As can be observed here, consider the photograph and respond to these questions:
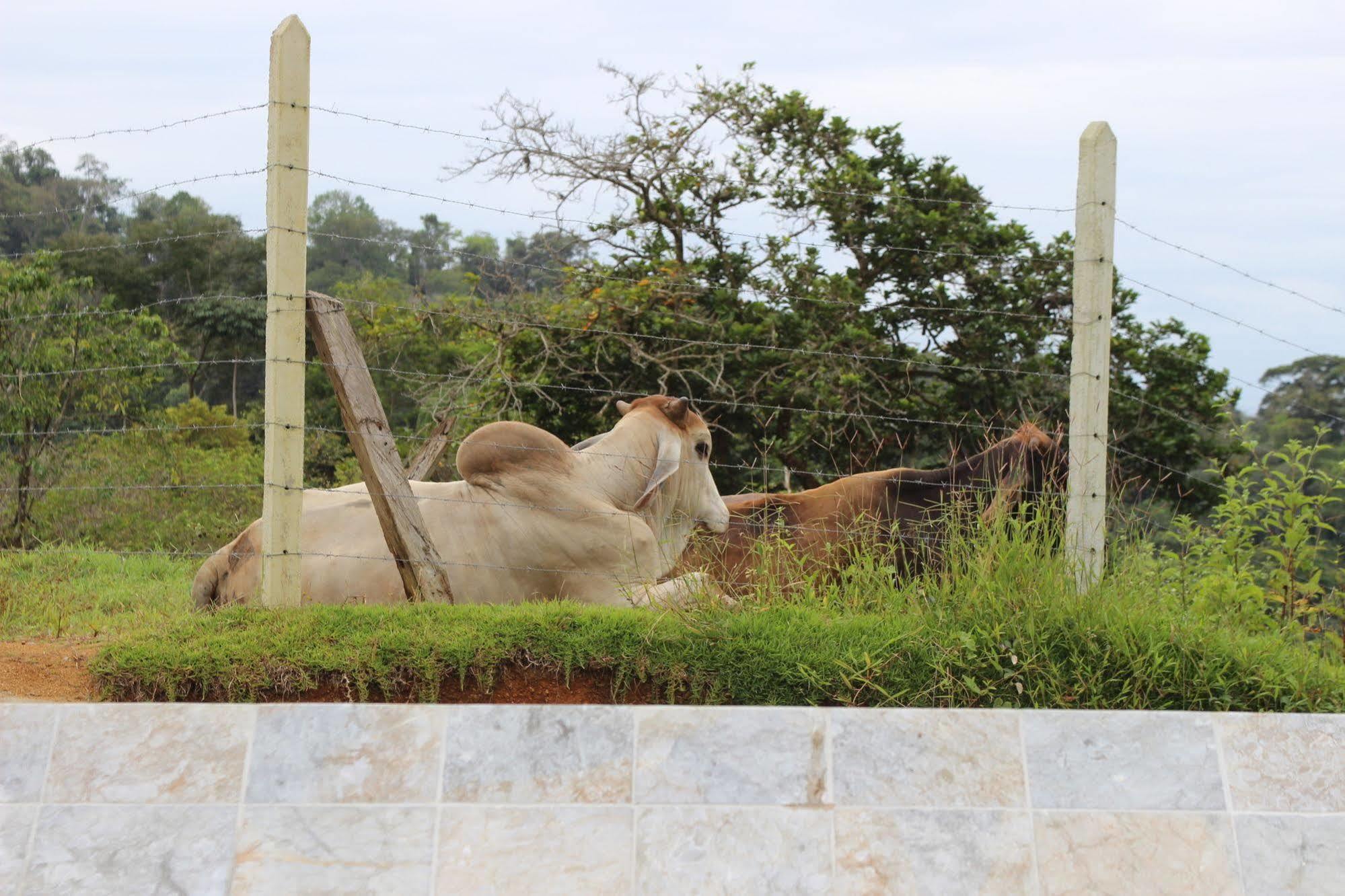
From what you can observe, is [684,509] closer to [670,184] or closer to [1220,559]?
[1220,559]

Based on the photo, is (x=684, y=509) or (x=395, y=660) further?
(x=684, y=509)

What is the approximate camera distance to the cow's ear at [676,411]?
6.70m

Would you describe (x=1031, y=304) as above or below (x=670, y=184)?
below

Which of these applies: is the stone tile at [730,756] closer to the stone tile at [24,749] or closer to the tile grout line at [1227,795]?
the tile grout line at [1227,795]

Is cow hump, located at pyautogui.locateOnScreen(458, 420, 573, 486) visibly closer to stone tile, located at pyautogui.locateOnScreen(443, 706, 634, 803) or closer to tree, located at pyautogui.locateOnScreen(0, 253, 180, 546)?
stone tile, located at pyautogui.locateOnScreen(443, 706, 634, 803)

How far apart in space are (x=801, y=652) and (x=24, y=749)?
253 cm

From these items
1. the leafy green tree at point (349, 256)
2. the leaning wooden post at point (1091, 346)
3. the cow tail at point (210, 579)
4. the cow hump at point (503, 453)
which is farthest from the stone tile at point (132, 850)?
the leafy green tree at point (349, 256)

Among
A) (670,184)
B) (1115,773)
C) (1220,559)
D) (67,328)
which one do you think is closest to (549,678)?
(1115,773)

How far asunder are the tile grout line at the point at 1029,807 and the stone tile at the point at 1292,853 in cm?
65

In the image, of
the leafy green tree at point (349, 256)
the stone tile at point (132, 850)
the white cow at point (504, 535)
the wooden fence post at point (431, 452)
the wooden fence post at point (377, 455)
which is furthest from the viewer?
the leafy green tree at point (349, 256)

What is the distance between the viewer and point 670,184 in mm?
14297

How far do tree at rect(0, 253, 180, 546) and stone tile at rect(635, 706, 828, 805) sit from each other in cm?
927

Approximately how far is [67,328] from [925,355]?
370 inches

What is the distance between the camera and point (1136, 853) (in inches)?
167
